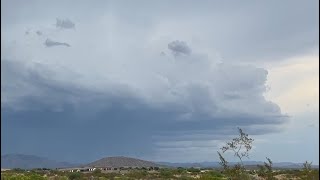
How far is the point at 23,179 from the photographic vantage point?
181ft

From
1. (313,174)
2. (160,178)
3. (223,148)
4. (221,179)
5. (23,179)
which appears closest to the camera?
(223,148)

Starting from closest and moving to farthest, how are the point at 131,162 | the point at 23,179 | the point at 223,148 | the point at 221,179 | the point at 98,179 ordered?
the point at 223,148, the point at 23,179, the point at 221,179, the point at 98,179, the point at 131,162

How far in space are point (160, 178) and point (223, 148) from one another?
37.7 meters

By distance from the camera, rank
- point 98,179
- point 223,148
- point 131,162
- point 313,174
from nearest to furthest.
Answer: point 223,148, point 313,174, point 98,179, point 131,162

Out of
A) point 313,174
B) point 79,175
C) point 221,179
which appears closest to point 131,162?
point 79,175

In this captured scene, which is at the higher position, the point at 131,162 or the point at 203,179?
the point at 131,162

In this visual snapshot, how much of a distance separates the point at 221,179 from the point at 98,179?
19.9m

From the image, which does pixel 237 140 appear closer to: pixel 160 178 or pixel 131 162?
pixel 160 178

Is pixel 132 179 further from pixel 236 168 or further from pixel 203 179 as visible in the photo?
pixel 236 168

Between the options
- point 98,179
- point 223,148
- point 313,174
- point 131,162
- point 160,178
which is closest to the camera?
point 223,148

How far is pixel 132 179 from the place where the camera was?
237ft

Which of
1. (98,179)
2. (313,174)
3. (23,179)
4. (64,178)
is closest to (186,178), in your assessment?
(98,179)

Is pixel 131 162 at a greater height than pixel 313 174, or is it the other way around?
pixel 131 162

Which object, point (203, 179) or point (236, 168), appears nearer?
point (236, 168)
